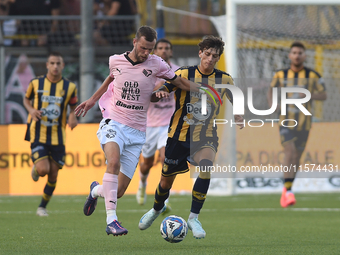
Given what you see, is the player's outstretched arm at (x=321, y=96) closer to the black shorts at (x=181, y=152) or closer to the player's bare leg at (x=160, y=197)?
the black shorts at (x=181, y=152)

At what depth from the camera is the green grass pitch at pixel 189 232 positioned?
5.05 m

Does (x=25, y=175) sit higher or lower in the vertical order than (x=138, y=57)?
lower

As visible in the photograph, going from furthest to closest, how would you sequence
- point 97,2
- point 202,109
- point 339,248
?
point 97,2 < point 202,109 < point 339,248

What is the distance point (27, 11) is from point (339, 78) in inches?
274

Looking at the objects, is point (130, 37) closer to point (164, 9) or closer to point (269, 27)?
point (164, 9)

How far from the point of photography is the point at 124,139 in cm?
551

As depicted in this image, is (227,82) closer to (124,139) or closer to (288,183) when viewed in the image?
(124,139)

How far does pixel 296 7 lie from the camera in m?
13.3

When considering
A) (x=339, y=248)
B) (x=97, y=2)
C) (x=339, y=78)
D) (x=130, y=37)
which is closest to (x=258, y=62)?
(x=339, y=78)

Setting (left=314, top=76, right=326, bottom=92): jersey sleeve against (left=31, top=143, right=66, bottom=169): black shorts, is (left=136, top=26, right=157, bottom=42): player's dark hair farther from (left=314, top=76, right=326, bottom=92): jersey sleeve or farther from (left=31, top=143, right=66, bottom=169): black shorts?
(left=314, top=76, right=326, bottom=92): jersey sleeve

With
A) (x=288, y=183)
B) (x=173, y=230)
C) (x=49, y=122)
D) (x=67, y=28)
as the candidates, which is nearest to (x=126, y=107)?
(x=173, y=230)

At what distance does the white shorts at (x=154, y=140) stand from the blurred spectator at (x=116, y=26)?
16.6ft

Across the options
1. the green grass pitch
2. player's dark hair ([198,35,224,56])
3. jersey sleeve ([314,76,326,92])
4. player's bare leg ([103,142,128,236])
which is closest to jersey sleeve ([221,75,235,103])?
player's dark hair ([198,35,224,56])

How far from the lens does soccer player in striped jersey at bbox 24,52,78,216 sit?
7906 millimetres
